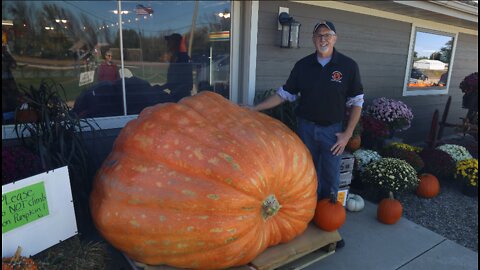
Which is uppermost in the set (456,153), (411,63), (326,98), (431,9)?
(431,9)

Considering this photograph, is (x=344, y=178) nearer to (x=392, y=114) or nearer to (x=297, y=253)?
(x=297, y=253)

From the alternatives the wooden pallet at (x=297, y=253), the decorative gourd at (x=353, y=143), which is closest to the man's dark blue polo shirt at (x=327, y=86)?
the wooden pallet at (x=297, y=253)

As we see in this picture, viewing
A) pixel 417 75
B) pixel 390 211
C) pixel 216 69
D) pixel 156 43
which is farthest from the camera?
pixel 417 75

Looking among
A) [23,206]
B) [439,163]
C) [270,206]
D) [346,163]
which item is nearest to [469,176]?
[439,163]

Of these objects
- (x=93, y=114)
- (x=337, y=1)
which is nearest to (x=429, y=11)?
(x=337, y=1)

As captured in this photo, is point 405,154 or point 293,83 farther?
point 405,154

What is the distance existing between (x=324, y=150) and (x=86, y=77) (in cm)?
247

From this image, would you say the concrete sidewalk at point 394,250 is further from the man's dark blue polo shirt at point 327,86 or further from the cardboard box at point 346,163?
the man's dark blue polo shirt at point 327,86

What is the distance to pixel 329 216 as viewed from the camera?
2.18 metres

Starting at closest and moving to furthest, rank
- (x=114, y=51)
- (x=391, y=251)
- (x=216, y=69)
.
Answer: (x=391, y=251) → (x=114, y=51) → (x=216, y=69)

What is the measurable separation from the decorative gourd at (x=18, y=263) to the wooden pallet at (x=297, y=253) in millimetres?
509

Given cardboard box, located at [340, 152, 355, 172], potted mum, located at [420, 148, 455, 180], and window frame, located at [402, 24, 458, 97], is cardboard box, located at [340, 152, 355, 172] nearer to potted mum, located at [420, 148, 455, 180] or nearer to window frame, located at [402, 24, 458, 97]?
potted mum, located at [420, 148, 455, 180]

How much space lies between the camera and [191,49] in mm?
3812

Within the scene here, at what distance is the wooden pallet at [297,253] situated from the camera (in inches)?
72.3
